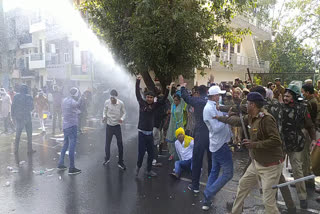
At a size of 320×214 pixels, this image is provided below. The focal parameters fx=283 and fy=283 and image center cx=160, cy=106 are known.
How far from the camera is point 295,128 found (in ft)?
14.9

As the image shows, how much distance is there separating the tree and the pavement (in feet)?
10.7

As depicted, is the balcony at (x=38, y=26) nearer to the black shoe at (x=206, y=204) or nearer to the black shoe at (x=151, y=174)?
the black shoe at (x=151, y=174)

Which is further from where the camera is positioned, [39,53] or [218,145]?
[39,53]

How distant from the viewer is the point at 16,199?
194 inches

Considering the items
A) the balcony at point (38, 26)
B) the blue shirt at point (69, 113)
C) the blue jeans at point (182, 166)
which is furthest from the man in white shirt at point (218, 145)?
the balcony at point (38, 26)

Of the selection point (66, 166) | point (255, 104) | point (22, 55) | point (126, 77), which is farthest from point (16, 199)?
point (22, 55)

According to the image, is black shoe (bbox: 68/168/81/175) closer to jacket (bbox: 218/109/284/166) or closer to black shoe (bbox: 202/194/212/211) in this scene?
black shoe (bbox: 202/194/212/211)

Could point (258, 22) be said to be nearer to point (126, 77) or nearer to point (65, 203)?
point (126, 77)

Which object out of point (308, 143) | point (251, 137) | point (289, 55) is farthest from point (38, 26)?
point (251, 137)

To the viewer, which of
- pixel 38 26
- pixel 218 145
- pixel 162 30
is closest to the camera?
pixel 218 145

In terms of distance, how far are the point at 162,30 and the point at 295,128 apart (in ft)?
17.1

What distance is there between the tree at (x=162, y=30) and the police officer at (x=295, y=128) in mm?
4331

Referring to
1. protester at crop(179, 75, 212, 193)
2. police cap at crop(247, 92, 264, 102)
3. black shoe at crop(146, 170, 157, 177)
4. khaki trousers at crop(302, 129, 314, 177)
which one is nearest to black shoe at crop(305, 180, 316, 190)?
khaki trousers at crop(302, 129, 314, 177)

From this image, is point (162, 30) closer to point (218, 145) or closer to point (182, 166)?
point (182, 166)
